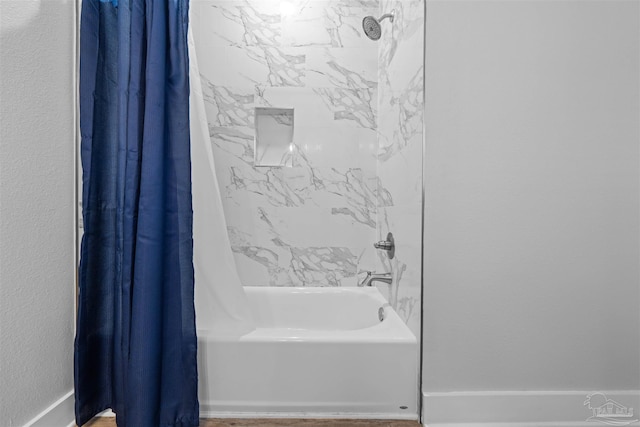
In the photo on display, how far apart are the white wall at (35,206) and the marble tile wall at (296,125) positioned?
99 cm

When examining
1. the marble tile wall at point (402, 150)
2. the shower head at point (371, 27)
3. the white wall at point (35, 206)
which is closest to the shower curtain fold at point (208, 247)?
the white wall at point (35, 206)

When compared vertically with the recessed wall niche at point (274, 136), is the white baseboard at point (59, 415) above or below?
below

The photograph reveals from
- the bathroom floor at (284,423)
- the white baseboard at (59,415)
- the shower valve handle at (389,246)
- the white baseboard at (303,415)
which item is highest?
the shower valve handle at (389,246)

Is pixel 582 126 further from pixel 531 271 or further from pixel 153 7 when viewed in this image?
pixel 153 7

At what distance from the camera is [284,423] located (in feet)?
5.03

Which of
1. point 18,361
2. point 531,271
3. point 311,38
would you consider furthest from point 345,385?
point 311,38

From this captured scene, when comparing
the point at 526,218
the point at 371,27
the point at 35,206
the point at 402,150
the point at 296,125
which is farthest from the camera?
the point at 296,125

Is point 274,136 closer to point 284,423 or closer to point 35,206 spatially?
point 35,206

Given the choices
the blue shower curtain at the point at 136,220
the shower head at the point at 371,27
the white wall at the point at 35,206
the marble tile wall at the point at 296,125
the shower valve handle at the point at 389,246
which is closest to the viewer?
the white wall at the point at 35,206

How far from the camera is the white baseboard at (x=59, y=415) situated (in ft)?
4.60

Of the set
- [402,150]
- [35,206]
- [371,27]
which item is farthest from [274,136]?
[35,206]

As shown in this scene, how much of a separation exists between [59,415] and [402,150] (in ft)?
5.88

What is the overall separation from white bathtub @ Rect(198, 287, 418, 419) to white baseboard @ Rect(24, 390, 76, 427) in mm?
→ 514

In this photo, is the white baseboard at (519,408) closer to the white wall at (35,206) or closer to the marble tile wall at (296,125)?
the marble tile wall at (296,125)
